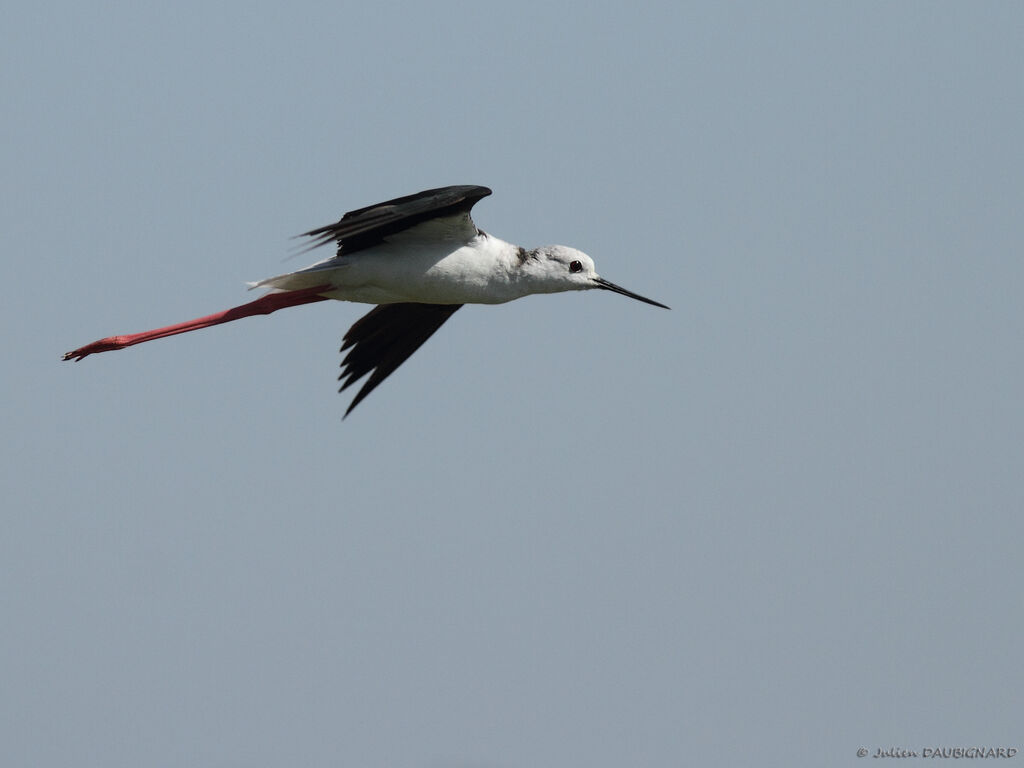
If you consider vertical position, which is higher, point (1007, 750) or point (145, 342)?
→ point (145, 342)

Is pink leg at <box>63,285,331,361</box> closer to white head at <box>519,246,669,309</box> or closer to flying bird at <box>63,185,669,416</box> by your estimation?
flying bird at <box>63,185,669,416</box>

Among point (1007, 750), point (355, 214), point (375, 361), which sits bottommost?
point (1007, 750)

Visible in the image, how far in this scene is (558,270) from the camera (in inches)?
524

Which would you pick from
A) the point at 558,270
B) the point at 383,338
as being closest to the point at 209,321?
the point at 383,338

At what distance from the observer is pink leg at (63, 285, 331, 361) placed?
44.1ft

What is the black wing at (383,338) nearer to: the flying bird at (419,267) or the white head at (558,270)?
the flying bird at (419,267)

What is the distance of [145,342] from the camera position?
13.8 meters

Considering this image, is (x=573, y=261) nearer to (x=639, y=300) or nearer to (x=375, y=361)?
(x=639, y=300)

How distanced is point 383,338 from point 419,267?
1958 mm

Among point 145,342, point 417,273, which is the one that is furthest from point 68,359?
point 417,273

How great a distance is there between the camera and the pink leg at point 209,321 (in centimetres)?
1345

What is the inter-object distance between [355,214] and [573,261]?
2.34 m

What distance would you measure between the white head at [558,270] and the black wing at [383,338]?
1226 millimetres

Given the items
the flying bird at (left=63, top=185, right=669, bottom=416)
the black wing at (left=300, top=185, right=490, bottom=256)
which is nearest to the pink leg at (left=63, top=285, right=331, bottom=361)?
the flying bird at (left=63, top=185, right=669, bottom=416)
